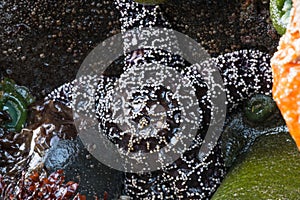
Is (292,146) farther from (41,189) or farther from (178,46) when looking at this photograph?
(41,189)

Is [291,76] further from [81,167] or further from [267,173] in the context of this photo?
[81,167]

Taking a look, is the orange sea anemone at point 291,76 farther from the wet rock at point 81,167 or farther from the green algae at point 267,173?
the wet rock at point 81,167

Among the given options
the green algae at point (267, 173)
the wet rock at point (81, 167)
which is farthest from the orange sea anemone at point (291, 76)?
the wet rock at point (81, 167)

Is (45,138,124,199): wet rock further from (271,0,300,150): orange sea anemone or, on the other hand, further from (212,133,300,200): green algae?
(271,0,300,150): orange sea anemone

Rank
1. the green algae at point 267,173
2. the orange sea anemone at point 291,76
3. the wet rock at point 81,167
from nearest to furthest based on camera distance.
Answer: the orange sea anemone at point 291,76, the green algae at point 267,173, the wet rock at point 81,167

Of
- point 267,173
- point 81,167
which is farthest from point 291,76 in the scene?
point 81,167

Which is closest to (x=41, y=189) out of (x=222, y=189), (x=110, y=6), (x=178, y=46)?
(x=222, y=189)

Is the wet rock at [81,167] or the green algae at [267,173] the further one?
the wet rock at [81,167]

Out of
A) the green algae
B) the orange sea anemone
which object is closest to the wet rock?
the green algae
